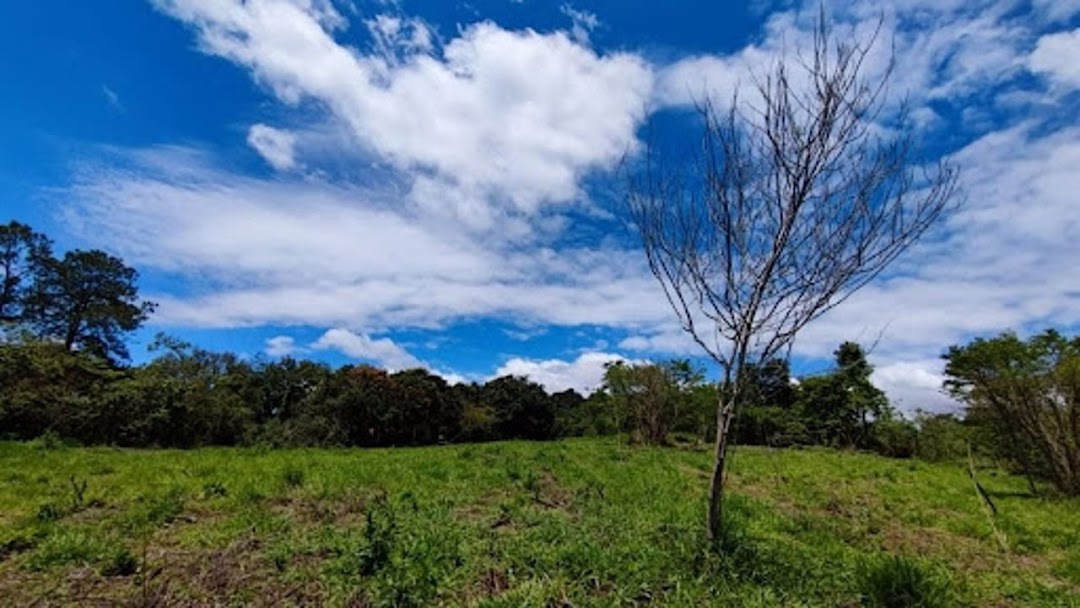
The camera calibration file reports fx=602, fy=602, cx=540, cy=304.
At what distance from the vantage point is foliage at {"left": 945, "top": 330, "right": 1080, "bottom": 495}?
52.6 feet

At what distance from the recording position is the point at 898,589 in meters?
5.74

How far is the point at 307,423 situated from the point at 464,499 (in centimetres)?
2755

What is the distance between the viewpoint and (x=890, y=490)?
1516cm

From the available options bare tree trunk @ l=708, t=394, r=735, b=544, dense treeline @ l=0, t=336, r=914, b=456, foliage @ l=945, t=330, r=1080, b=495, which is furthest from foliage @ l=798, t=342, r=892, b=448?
bare tree trunk @ l=708, t=394, r=735, b=544

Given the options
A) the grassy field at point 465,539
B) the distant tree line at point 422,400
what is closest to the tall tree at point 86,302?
the distant tree line at point 422,400

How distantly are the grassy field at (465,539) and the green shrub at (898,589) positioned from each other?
65mm

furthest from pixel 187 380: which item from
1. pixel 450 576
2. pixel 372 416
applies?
pixel 450 576

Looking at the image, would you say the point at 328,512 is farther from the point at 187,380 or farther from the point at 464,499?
the point at 187,380

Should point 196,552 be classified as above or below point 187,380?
below

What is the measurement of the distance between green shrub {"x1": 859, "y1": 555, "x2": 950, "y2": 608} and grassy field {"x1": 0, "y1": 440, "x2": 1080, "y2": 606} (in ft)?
0.21

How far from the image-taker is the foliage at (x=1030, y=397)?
52.6 feet

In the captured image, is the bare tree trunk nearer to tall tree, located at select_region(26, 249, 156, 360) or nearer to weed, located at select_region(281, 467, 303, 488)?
weed, located at select_region(281, 467, 303, 488)

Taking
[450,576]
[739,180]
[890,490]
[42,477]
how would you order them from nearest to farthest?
[450,576] → [739,180] → [42,477] → [890,490]

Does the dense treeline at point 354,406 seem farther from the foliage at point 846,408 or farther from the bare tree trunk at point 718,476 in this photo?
the bare tree trunk at point 718,476
